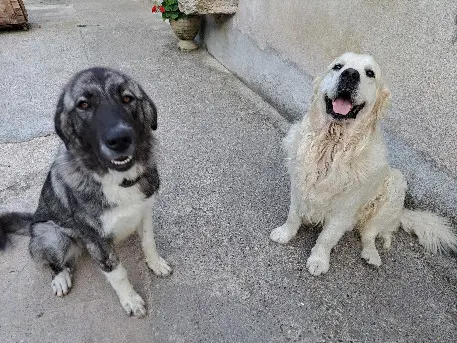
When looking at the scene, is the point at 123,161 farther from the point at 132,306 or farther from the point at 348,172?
the point at 348,172

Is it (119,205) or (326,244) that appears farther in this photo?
(326,244)

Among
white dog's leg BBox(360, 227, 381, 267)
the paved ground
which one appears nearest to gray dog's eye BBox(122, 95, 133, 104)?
the paved ground

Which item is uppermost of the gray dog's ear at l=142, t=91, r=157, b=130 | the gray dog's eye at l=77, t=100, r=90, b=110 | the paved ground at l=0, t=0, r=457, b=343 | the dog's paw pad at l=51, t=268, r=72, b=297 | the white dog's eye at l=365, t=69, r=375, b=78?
the white dog's eye at l=365, t=69, r=375, b=78

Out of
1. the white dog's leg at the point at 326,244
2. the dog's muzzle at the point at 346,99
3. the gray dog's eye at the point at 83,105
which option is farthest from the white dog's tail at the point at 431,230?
the gray dog's eye at the point at 83,105

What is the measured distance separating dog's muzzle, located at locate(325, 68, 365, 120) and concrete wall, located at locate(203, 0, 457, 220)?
1.04m

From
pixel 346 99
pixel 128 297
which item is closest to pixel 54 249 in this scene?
pixel 128 297

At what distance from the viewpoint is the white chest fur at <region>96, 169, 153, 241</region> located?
1.96 metres

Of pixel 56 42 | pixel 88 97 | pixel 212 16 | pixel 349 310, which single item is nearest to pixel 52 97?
pixel 56 42

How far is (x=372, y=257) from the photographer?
2.64 metres

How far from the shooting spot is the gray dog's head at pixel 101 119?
5.71 ft

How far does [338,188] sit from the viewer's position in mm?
2299

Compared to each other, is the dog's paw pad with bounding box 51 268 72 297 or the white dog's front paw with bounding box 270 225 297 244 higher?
the dog's paw pad with bounding box 51 268 72 297

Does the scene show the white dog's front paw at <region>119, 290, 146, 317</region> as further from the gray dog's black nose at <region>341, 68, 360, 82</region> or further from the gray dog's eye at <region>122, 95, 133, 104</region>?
the gray dog's black nose at <region>341, 68, 360, 82</region>

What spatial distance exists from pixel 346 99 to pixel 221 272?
150 centimetres
